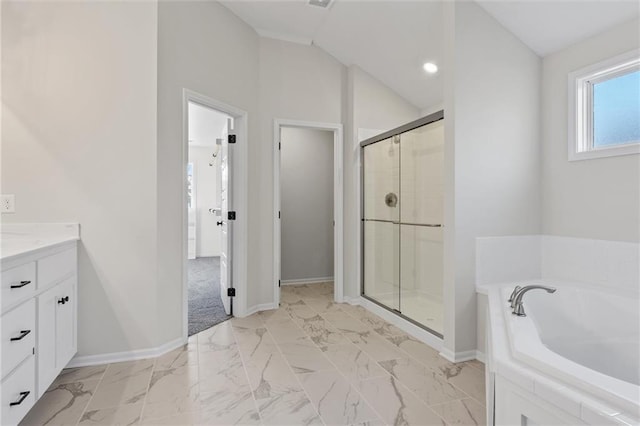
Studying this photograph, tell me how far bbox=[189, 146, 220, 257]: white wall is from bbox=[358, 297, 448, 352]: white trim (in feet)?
15.3

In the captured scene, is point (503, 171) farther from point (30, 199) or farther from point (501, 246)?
point (30, 199)

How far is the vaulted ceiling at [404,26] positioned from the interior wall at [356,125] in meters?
0.12

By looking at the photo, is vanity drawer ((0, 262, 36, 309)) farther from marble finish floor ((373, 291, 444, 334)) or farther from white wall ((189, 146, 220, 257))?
white wall ((189, 146, 220, 257))

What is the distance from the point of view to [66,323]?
7.07ft

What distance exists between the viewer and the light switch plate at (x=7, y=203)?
7.55ft

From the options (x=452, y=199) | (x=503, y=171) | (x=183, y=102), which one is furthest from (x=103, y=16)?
(x=503, y=171)

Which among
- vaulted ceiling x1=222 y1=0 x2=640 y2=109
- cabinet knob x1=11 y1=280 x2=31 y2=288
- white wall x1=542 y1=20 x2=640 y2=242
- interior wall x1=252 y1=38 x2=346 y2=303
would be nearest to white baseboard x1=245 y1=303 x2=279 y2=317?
interior wall x1=252 y1=38 x2=346 y2=303

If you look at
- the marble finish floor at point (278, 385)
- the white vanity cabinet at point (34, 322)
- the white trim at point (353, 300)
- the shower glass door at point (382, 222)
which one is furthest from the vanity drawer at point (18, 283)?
the white trim at point (353, 300)

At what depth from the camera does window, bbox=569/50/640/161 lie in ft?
7.36

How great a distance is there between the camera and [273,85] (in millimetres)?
3701

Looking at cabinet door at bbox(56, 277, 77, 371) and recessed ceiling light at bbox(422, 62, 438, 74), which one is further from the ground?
recessed ceiling light at bbox(422, 62, 438, 74)

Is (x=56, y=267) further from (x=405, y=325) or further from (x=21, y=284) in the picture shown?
(x=405, y=325)

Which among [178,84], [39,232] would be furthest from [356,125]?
[39,232]

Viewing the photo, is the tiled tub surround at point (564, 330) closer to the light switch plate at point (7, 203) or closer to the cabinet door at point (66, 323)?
the cabinet door at point (66, 323)
